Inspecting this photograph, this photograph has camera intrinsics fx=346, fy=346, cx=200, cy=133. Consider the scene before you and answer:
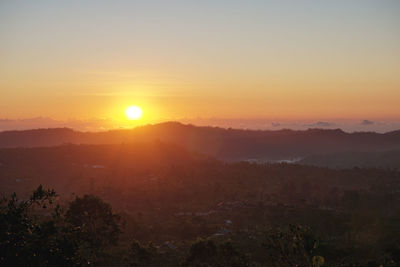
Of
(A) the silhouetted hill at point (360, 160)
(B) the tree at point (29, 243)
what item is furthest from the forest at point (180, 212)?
(A) the silhouetted hill at point (360, 160)

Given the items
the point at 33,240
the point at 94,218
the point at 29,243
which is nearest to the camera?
the point at 29,243

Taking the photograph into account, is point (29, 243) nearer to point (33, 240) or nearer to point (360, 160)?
point (33, 240)

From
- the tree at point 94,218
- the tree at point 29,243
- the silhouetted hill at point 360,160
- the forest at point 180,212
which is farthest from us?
the silhouetted hill at point 360,160

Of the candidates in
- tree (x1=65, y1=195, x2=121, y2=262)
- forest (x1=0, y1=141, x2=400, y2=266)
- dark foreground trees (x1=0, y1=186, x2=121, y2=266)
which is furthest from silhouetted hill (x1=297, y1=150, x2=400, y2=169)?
dark foreground trees (x1=0, y1=186, x2=121, y2=266)

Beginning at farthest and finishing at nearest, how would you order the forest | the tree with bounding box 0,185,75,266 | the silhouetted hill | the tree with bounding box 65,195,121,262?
the silhouetted hill, the tree with bounding box 65,195,121,262, the forest, the tree with bounding box 0,185,75,266

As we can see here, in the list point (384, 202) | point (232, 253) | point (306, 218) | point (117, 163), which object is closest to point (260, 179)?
point (384, 202)

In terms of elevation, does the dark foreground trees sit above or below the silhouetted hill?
above

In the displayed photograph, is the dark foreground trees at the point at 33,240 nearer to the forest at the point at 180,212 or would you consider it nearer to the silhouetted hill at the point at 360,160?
the forest at the point at 180,212

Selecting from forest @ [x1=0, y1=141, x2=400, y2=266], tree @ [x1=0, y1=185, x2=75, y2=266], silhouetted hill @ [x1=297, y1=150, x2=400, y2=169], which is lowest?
silhouetted hill @ [x1=297, y1=150, x2=400, y2=169]

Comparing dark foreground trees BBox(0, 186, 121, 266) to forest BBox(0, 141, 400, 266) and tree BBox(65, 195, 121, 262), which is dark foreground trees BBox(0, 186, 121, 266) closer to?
forest BBox(0, 141, 400, 266)

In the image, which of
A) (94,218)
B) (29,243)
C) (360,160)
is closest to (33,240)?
(29,243)

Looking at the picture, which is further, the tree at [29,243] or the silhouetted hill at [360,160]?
the silhouetted hill at [360,160]

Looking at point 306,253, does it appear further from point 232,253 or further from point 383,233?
point 383,233
